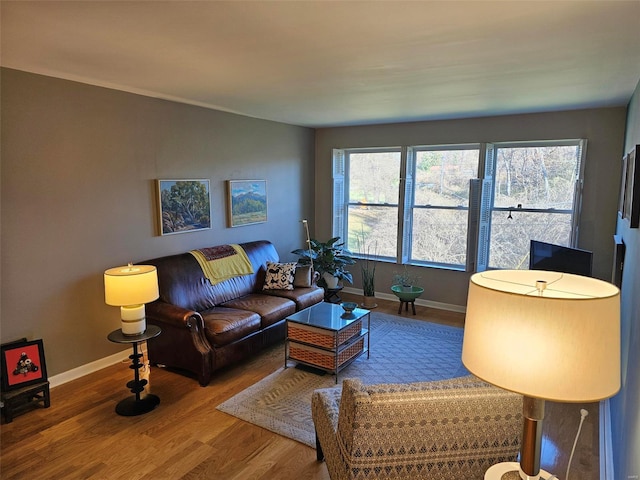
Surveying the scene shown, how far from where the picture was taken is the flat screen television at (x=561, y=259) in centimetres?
327

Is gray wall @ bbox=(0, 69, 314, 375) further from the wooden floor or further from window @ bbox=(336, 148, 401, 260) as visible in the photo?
window @ bbox=(336, 148, 401, 260)

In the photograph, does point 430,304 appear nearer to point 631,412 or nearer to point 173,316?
point 173,316

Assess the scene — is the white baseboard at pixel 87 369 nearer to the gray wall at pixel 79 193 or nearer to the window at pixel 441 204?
the gray wall at pixel 79 193

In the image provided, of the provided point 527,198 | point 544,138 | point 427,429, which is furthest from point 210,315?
point 544,138

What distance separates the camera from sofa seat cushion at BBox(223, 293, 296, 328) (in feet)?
13.4

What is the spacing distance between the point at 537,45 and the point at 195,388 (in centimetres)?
350

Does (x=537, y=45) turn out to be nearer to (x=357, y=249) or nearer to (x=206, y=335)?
(x=206, y=335)

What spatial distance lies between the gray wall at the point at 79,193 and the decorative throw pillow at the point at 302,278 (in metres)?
1.09

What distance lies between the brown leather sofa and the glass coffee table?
1.31 feet

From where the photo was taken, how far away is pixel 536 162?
15.8ft

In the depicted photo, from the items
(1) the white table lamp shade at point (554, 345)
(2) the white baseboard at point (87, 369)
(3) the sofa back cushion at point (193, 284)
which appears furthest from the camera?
(3) the sofa back cushion at point (193, 284)

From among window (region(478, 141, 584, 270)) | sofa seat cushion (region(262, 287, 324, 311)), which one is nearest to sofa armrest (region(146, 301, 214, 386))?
sofa seat cushion (region(262, 287, 324, 311))

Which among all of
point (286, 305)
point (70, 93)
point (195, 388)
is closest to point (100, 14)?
point (70, 93)

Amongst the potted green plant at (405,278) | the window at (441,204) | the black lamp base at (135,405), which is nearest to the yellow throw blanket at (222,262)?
the black lamp base at (135,405)
